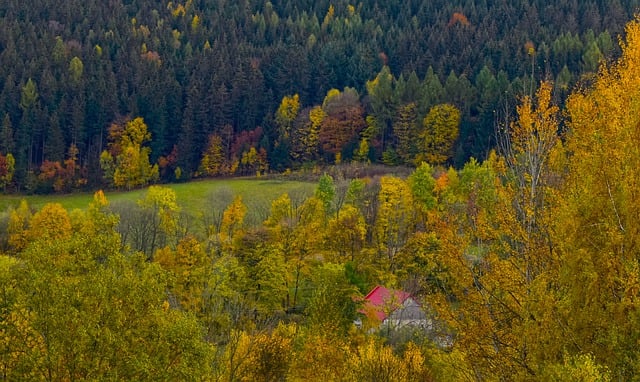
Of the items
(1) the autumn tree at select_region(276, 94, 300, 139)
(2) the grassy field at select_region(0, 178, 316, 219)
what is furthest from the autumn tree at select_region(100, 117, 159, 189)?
(1) the autumn tree at select_region(276, 94, 300, 139)

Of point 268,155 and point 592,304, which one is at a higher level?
point 592,304

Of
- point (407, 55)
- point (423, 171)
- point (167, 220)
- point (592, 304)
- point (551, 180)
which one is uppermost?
point (407, 55)

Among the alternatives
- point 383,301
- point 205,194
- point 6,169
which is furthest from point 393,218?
point 6,169

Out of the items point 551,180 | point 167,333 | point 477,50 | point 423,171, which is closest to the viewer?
point 167,333

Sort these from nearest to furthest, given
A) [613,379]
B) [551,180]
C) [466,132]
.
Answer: [613,379]
[551,180]
[466,132]

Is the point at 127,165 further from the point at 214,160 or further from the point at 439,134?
the point at 439,134

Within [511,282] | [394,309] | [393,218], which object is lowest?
[394,309]

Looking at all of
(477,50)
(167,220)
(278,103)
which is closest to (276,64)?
(278,103)

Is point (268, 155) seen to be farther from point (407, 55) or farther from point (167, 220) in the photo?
point (167, 220)
